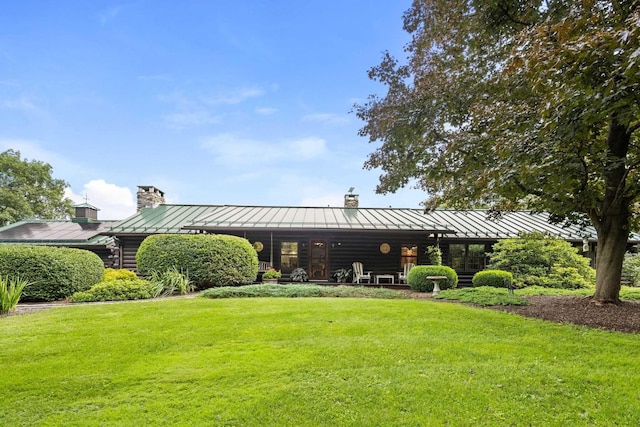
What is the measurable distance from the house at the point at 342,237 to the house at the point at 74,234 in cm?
166

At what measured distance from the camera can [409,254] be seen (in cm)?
1540

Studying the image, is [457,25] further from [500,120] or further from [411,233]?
[411,233]

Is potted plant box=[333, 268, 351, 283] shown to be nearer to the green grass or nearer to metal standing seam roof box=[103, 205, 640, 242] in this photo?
metal standing seam roof box=[103, 205, 640, 242]

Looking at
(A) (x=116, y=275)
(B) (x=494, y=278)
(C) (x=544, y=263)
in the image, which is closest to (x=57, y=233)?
(A) (x=116, y=275)

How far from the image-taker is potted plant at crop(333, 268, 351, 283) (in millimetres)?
14359

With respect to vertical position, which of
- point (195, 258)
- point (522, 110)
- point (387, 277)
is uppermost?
point (522, 110)

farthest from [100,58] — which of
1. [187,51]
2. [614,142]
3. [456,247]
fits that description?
[456,247]

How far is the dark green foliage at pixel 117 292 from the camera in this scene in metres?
8.46

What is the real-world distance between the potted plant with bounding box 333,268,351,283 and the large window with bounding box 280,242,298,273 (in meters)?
1.97

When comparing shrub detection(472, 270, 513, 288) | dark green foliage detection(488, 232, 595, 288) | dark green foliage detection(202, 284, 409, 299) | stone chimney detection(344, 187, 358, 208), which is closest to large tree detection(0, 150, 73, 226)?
stone chimney detection(344, 187, 358, 208)

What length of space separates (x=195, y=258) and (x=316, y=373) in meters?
8.28

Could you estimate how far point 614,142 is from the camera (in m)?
6.43

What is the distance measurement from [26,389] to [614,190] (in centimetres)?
938

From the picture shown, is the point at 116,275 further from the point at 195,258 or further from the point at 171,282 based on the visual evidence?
the point at 195,258
